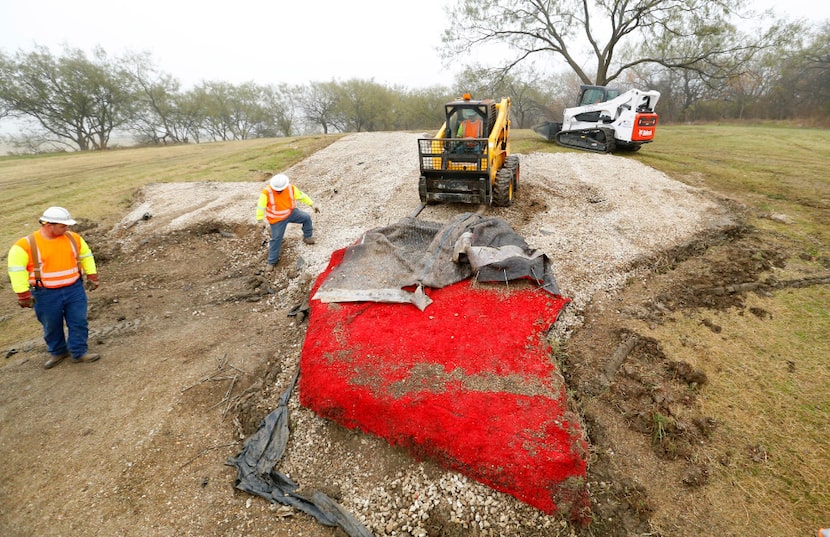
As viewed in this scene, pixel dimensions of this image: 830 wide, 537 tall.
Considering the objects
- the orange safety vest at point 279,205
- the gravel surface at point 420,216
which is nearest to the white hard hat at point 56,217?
the gravel surface at point 420,216

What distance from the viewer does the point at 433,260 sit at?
5.63 metres

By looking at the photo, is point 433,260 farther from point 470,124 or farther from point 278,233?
point 470,124

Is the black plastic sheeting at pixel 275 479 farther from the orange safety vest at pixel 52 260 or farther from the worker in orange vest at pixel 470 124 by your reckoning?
the worker in orange vest at pixel 470 124

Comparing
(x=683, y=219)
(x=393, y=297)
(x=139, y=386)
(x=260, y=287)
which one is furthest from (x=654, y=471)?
(x=683, y=219)

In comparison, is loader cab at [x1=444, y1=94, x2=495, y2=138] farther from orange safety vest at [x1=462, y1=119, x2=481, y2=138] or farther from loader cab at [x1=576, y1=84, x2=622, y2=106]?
loader cab at [x1=576, y1=84, x2=622, y2=106]

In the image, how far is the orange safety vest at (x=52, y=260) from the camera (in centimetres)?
425

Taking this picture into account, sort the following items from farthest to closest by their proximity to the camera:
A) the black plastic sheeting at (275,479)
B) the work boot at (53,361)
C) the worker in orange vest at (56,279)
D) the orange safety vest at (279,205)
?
the orange safety vest at (279,205) < the work boot at (53,361) < the worker in orange vest at (56,279) < the black plastic sheeting at (275,479)

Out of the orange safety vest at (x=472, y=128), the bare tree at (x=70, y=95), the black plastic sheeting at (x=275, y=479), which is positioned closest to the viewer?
the black plastic sheeting at (x=275, y=479)

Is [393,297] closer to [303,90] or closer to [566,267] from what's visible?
[566,267]

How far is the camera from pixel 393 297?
5141 mm

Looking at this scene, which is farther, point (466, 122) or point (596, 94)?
point (596, 94)

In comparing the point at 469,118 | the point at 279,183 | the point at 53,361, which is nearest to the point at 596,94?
the point at 469,118

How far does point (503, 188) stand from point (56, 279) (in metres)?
7.67

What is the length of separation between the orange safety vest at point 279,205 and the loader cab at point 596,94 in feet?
42.3
